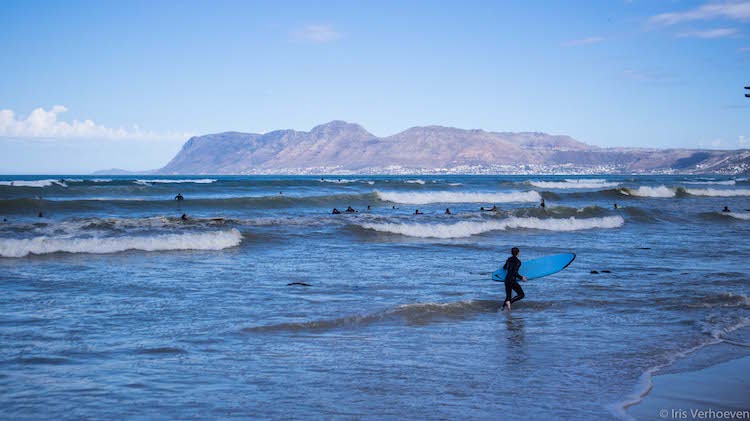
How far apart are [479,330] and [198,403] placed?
5426mm

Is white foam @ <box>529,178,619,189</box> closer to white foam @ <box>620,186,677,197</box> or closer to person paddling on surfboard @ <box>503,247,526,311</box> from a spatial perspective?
white foam @ <box>620,186,677,197</box>

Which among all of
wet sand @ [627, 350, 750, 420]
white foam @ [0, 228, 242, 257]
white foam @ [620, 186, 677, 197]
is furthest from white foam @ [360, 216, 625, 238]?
white foam @ [620, 186, 677, 197]

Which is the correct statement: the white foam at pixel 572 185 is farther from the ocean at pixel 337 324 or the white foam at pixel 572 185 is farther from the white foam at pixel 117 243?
the white foam at pixel 117 243

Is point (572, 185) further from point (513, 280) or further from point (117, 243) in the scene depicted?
point (513, 280)

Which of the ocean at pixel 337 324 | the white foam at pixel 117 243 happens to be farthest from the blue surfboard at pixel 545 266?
the white foam at pixel 117 243

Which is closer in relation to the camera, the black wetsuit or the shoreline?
the shoreline

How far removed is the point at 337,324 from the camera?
1098 centimetres

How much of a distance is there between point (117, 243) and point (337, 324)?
40.5ft

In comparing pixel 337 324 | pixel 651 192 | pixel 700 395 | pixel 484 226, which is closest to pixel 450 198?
pixel 651 192

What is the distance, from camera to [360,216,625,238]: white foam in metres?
27.8

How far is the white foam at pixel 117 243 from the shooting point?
1905cm

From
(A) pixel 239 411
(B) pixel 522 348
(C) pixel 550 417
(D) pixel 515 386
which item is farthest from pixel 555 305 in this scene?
(A) pixel 239 411

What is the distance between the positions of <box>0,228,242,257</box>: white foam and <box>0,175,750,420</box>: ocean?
2.7 inches

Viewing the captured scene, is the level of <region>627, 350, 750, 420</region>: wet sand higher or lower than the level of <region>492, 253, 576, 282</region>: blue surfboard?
lower
